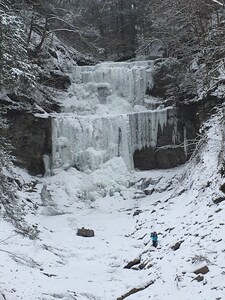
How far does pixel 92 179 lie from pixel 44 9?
399 inches

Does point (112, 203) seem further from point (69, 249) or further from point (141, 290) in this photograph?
point (141, 290)

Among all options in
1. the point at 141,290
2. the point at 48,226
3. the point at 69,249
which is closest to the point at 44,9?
the point at 48,226

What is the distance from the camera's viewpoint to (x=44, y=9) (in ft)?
71.1

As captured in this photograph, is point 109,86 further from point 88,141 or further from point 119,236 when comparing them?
point 119,236

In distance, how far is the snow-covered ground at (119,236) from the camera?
312 inches

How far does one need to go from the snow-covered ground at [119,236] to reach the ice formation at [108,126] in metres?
0.68

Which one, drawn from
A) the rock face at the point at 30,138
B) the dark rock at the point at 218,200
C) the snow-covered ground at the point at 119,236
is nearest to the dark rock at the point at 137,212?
the snow-covered ground at the point at 119,236

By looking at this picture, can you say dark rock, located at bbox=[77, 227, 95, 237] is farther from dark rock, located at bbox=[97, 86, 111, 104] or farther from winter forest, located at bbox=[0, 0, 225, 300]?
dark rock, located at bbox=[97, 86, 111, 104]

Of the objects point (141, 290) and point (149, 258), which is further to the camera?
point (149, 258)

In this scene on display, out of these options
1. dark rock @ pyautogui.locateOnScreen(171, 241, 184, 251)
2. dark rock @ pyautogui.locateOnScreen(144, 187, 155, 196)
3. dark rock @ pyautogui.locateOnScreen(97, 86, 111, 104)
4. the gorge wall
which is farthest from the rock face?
dark rock @ pyautogui.locateOnScreen(171, 241, 184, 251)

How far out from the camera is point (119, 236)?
13047 millimetres

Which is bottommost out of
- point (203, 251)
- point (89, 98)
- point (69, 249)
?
point (69, 249)

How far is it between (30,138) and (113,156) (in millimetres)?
4002

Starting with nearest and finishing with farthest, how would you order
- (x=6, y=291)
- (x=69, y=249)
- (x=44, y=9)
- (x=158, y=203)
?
1. (x=6, y=291)
2. (x=69, y=249)
3. (x=158, y=203)
4. (x=44, y=9)
